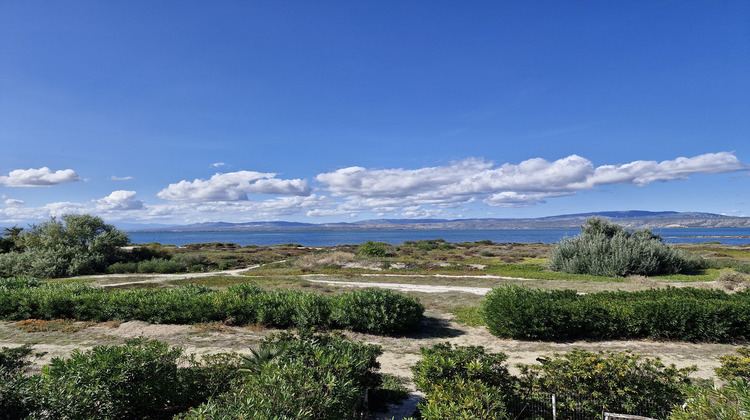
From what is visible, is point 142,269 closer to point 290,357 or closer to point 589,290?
point 290,357

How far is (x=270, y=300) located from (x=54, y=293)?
8.44 m

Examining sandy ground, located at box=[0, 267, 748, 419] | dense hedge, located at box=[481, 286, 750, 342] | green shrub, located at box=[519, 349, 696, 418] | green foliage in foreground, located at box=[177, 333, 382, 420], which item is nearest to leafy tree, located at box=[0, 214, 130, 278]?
sandy ground, located at box=[0, 267, 748, 419]

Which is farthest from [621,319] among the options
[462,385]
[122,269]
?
[122,269]

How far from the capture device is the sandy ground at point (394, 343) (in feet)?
28.6

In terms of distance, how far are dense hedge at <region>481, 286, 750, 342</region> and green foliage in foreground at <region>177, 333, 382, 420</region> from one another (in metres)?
5.76

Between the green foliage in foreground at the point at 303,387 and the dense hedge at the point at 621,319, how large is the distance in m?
5.76

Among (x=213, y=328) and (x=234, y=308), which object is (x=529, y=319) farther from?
(x=213, y=328)

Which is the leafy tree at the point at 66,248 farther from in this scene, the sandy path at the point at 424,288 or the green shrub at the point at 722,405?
the green shrub at the point at 722,405

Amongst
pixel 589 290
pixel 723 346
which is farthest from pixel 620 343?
pixel 589 290

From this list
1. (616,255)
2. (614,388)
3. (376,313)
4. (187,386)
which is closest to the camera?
(614,388)

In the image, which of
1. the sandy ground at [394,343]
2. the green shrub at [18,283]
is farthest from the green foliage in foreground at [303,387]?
the green shrub at [18,283]

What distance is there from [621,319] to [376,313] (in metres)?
6.95

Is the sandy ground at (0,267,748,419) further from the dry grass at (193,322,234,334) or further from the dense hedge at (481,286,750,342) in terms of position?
the dense hedge at (481,286,750,342)

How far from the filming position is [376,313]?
11.0m
